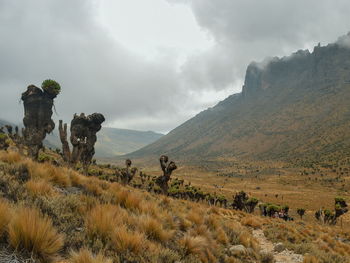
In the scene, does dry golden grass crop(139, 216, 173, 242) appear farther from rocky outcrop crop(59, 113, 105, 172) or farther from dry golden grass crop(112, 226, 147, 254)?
rocky outcrop crop(59, 113, 105, 172)

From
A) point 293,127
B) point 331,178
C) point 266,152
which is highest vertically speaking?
point 293,127

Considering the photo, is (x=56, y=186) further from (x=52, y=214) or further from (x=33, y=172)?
(x=52, y=214)

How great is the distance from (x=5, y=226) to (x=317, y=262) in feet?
32.7

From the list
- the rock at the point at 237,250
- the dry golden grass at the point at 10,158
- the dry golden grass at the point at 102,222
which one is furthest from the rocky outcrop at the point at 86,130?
the dry golden grass at the point at 102,222

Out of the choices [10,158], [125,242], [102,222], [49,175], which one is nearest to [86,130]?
[10,158]

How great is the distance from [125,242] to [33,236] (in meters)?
1.61

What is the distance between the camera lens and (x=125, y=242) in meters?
4.57

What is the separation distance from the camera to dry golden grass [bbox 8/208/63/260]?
11.8ft

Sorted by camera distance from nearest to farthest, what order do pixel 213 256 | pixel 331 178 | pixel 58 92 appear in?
pixel 213 256, pixel 58 92, pixel 331 178

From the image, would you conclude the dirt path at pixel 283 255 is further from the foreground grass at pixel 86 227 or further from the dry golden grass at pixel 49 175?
the dry golden grass at pixel 49 175

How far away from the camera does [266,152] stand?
169 m

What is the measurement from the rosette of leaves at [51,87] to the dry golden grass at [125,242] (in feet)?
107

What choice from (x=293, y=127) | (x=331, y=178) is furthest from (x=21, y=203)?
(x=293, y=127)

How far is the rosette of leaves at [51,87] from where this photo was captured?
32219 mm
